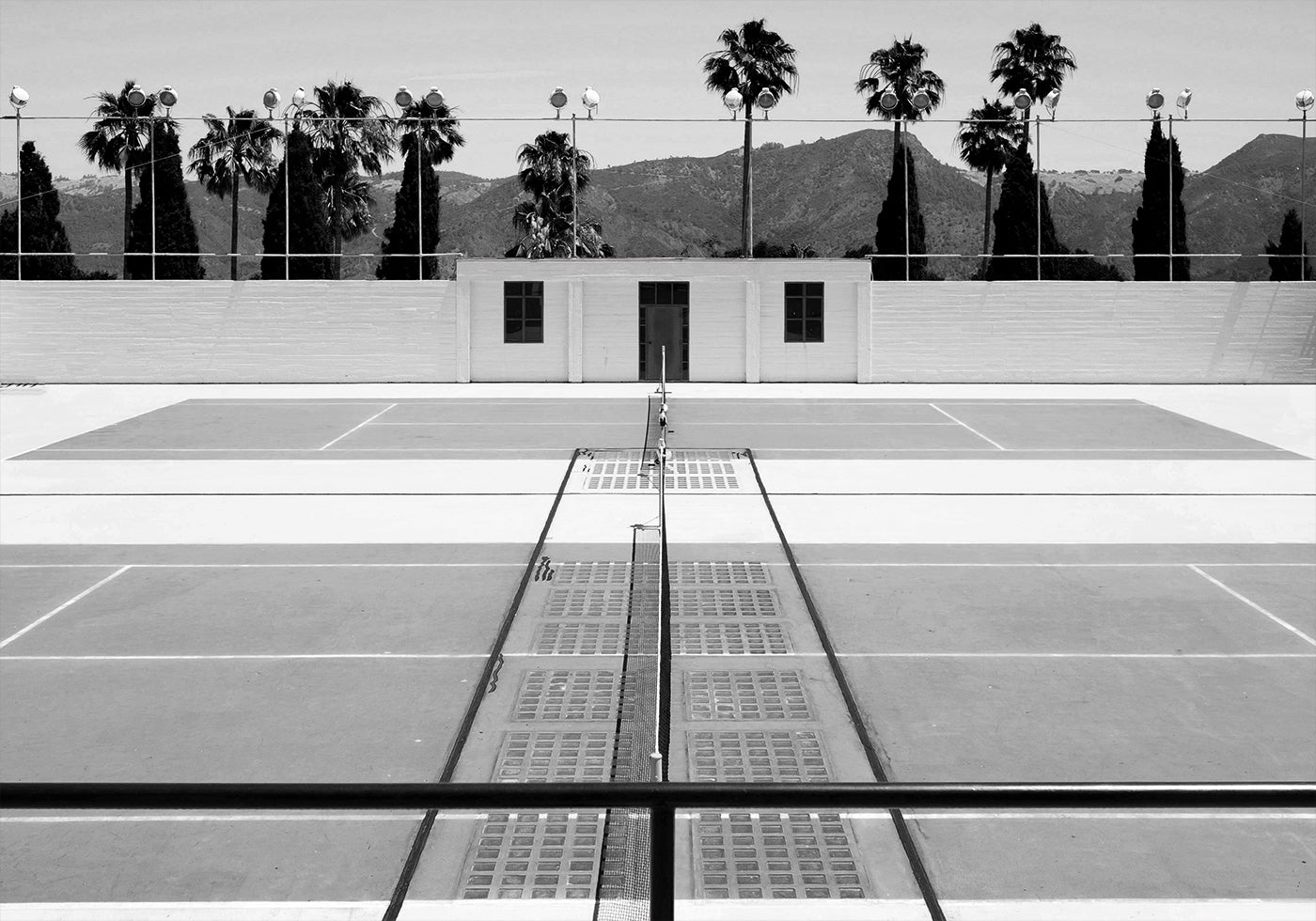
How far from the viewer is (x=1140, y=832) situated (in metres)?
7.29

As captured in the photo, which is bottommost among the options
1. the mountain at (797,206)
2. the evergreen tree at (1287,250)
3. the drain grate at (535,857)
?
the drain grate at (535,857)

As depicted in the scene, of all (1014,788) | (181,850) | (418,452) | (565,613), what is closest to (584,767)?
(181,850)

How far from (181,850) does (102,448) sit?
60.6 feet

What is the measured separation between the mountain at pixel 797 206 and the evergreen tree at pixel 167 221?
77.0m

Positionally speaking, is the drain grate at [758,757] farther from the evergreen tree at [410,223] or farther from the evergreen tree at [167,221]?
the evergreen tree at [167,221]

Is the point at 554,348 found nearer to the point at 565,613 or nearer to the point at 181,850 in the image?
the point at 565,613

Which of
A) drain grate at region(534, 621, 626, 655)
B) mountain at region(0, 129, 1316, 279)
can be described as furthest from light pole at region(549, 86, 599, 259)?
mountain at region(0, 129, 1316, 279)

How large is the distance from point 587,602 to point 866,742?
4347 millimetres

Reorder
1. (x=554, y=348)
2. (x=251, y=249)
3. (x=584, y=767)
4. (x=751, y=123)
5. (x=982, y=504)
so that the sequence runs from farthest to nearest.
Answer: (x=251, y=249)
(x=751, y=123)
(x=554, y=348)
(x=982, y=504)
(x=584, y=767)

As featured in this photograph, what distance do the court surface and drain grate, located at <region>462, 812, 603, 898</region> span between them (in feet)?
0.07

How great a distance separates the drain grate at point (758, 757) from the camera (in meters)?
8.09

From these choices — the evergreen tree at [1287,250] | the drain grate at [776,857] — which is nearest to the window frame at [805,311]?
the evergreen tree at [1287,250]

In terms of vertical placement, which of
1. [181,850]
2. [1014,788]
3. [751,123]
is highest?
[751,123]

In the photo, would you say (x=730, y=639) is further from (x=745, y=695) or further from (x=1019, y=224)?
(x=1019, y=224)
